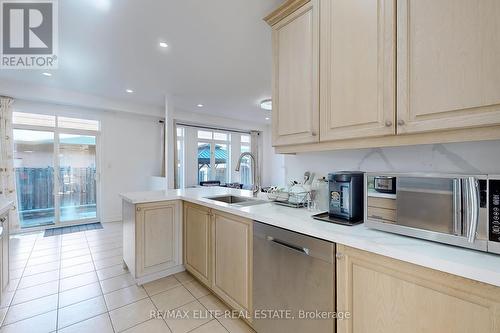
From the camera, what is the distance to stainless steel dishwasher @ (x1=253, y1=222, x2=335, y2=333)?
1101 millimetres

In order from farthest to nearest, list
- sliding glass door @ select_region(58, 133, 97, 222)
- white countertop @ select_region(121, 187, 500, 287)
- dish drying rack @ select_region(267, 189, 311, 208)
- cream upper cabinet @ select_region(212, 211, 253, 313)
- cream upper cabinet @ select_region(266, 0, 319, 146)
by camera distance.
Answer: sliding glass door @ select_region(58, 133, 97, 222) < dish drying rack @ select_region(267, 189, 311, 208) < cream upper cabinet @ select_region(212, 211, 253, 313) < cream upper cabinet @ select_region(266, 0, 319, 146) < white countertop @ select_region(121, 187, 500, 287)

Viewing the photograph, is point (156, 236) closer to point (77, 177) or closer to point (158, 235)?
point (158, 235)

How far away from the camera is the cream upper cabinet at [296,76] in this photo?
1.44 meters

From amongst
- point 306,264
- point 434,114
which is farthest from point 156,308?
point 434,114

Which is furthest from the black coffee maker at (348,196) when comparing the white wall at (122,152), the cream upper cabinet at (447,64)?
the white wall at (122,152)

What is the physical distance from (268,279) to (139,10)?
2.52 meters

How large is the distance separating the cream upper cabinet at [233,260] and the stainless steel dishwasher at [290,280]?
0.09 meters

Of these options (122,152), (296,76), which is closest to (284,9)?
(296,76)

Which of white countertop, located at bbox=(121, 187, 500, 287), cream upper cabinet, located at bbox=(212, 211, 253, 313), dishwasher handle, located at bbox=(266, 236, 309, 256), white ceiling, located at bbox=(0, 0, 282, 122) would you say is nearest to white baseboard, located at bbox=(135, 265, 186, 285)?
cream upper cabinet, located at bbox=(212, 211, 253, 313)

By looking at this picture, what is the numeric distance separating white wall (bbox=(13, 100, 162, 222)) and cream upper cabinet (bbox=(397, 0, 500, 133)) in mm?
5414

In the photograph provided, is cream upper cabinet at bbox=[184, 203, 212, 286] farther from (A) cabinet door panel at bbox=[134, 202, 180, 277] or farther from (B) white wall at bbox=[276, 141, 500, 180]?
(B) white wall at bbox=[276, 141, 500, 180]

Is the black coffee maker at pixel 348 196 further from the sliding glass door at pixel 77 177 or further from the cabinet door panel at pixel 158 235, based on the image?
the sliding glass door at pixel 77 177

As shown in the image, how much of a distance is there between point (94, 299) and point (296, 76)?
2.60 m

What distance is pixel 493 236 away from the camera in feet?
2.57
